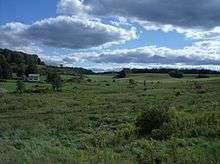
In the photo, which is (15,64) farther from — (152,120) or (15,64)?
(152,120)

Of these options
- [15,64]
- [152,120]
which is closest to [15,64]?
[15,64]

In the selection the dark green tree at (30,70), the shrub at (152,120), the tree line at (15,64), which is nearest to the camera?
the shrub at (152,120)

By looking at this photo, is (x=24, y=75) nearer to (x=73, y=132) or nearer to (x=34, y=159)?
(x=73, y=132)

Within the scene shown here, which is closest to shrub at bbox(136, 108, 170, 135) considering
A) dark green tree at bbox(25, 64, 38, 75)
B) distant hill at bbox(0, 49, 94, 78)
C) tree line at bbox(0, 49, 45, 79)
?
distant hill at bbox(0, 49, 94, 78)

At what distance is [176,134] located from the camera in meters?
20.0

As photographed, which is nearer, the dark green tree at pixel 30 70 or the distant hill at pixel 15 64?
the distant hill at pixel 15 64

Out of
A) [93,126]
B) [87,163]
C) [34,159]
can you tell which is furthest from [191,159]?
[93,126]

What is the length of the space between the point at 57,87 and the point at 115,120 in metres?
74.9

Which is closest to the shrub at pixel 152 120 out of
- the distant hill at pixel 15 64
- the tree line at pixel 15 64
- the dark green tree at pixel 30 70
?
the distant hill at pixel 15 64

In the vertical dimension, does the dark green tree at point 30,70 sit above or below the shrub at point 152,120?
below

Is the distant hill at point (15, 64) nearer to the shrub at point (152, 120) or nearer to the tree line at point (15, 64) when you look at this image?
the tree line at point (15, 64)

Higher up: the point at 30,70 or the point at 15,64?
the point at 15,64

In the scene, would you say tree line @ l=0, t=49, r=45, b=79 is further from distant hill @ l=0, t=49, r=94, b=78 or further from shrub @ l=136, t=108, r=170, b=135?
shrub @ l=136, t=108, r=170, b=135

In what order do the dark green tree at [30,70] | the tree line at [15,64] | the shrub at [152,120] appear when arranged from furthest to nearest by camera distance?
the dark green tree at [30,70], the tree line at [15,64], the shrub at [152,120]
